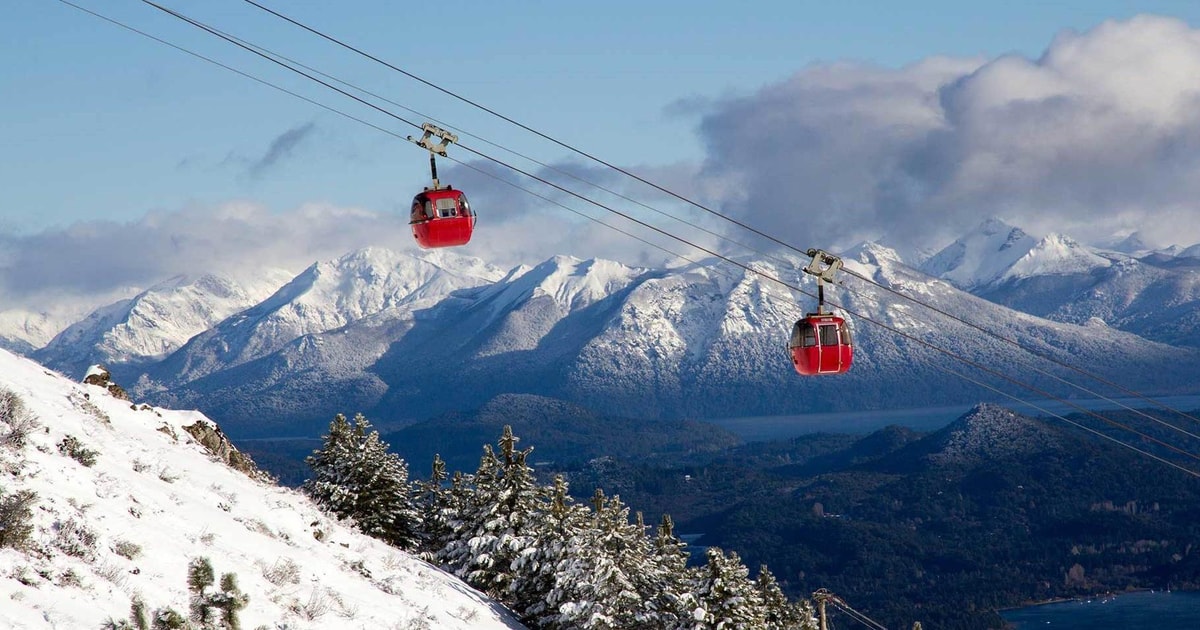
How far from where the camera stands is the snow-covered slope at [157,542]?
81.5 ft

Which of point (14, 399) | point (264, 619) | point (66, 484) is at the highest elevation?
point (14, 399)

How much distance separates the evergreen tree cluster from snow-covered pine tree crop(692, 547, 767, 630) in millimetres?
42

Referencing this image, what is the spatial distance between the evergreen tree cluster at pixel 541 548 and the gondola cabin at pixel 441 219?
15.6 m

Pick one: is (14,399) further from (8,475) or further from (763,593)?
(763,593)

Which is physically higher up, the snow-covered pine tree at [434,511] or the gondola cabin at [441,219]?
the gondola cabin at [441,219]

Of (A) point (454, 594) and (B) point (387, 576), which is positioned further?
(A) point (454, 594)

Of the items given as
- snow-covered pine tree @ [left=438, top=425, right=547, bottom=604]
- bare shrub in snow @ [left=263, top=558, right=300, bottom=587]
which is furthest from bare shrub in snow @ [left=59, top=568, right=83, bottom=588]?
snow-covered pine tree @ [left=438, top=425, right=547, bottom=604]

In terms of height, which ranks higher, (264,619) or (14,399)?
(14,399)

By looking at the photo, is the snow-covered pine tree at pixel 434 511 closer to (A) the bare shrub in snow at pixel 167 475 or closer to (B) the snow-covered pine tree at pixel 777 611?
(B) the snow-covered pine tree at pixel 777 611

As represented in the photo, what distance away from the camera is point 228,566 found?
2931cm

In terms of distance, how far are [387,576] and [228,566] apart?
8.51 metres

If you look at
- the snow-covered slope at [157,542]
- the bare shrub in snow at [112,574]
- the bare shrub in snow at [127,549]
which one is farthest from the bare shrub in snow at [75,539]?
the bare shrub in snow at [127,549]

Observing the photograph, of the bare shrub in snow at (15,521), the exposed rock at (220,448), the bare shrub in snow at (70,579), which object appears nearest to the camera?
the bare shrub in snow at (70,579)

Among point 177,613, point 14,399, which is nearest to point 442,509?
point 14,399
